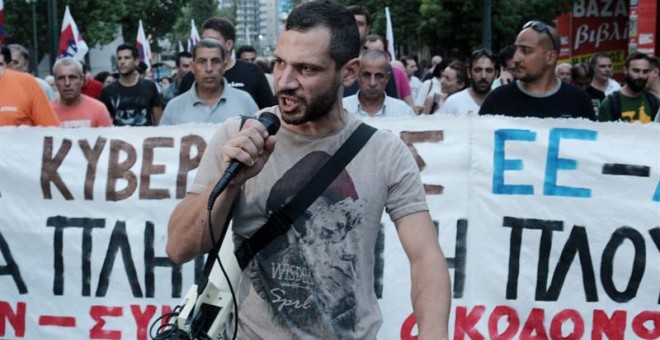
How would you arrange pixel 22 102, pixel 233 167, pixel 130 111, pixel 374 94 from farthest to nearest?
pixel 130 111
pixel 374 94
pixel 22 102
pixel 233 167

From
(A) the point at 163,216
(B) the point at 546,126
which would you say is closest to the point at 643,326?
(B) the point at 546,126

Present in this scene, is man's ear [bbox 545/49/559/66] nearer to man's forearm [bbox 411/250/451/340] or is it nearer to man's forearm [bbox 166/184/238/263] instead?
man's forearm [bbox 411/250/451/340]

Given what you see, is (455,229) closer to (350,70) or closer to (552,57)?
(552,57)

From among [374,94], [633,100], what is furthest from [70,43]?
[633,100]

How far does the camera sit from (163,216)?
250 inches

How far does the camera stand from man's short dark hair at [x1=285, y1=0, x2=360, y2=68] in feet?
9.75

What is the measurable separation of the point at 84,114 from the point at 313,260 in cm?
509

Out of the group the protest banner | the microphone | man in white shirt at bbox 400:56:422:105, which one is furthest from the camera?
man in white shirt at bbox 400:56:422:105

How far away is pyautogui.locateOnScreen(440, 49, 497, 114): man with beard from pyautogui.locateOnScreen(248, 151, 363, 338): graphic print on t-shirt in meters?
5.31

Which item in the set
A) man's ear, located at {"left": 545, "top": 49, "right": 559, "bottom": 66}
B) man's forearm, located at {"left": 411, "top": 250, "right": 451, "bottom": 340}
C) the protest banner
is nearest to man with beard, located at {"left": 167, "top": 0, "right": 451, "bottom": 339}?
man's forearm, located at {"left": 411, "top": 250, "right": 451, "bottom": 340}

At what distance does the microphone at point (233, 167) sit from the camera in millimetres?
2664

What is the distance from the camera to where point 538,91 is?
21.7ft

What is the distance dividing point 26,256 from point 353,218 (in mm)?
3806

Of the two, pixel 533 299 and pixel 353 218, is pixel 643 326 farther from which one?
pixel 353 218
